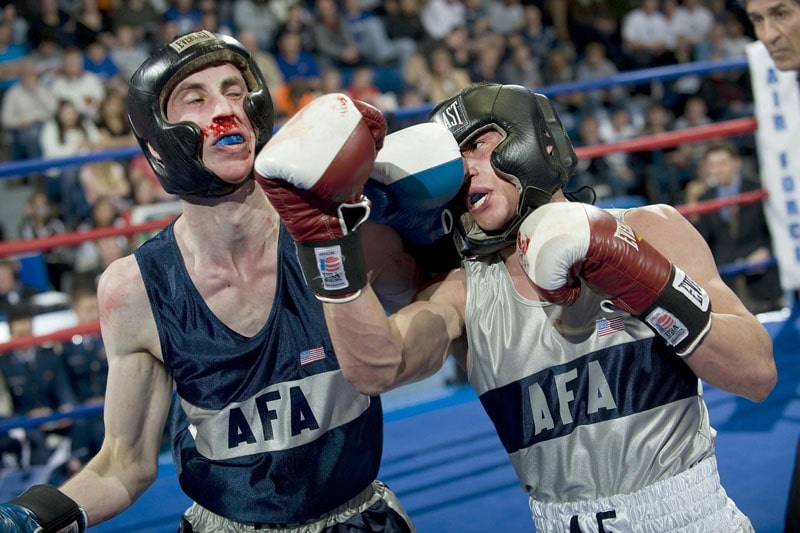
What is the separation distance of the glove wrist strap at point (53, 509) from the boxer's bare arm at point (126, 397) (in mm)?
54

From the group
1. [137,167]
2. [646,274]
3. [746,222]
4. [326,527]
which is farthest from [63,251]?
[646,274]

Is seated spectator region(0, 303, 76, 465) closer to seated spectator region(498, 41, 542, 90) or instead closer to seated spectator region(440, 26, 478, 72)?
seated spectator region(440, 26, 478, 72)

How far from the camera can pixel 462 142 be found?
197 cm

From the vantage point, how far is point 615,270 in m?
1.72

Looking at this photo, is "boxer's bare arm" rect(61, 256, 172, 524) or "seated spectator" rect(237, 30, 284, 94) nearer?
"boxer's bare arm" rect(61, 256, 172, 524)

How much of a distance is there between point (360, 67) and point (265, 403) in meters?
7.16

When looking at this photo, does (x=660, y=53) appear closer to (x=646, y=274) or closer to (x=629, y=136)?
(x=629, y=136)

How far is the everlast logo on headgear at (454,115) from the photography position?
1973 millimetres

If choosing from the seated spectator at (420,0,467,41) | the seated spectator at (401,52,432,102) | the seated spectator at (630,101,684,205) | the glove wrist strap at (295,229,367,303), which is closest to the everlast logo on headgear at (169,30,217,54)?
the glove wrist strap at (295,229,367,303)

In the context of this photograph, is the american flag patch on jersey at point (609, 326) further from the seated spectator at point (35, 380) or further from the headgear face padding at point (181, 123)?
the seated spectator at point (35, 380)

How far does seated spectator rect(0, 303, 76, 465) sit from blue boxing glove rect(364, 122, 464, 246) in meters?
3.08

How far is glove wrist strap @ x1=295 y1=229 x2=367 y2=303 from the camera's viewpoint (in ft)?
5.45

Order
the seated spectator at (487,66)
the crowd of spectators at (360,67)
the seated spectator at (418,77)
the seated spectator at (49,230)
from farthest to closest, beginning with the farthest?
the seated spectator at (487,66) < the seated spectator at (418,77) < the crowd of spectators at (360,67) < the seated spectator at (49,230)

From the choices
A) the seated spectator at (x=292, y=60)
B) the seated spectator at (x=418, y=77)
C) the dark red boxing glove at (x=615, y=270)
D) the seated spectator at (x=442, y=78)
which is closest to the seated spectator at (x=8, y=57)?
the seated spectator at (x=292, y=60)
